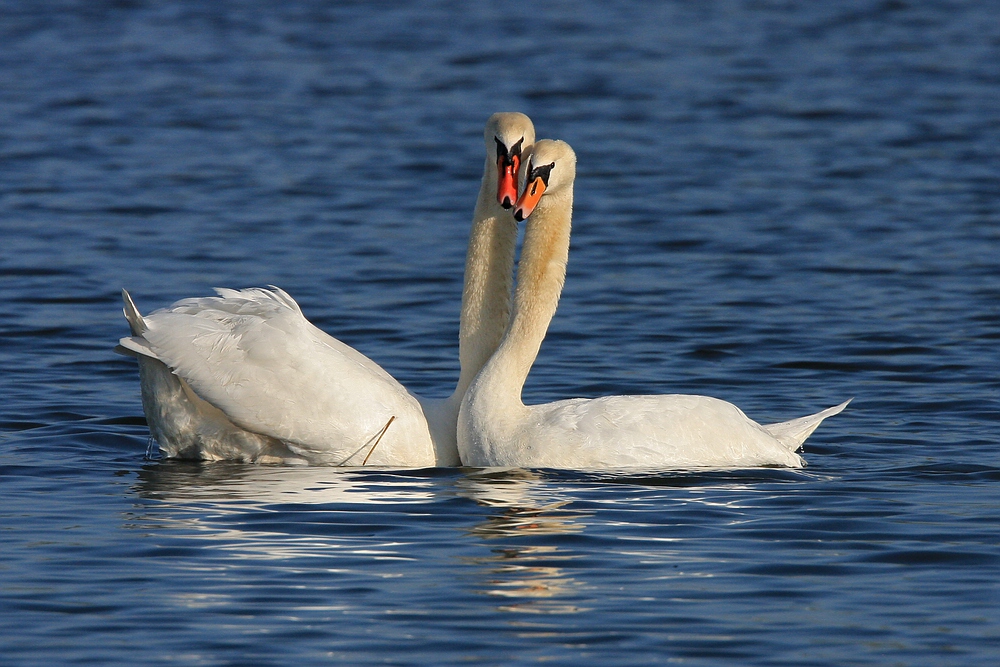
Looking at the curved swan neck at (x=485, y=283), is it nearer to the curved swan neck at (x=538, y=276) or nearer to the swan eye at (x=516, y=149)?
the curved swan neck at (x=538, y=276)

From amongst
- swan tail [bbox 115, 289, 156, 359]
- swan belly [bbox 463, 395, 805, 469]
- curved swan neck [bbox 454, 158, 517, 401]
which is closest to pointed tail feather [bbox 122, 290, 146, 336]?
swan tail [bbox 115, 289, 156, 359]

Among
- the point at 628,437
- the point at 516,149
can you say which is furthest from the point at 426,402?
the point at 516,149

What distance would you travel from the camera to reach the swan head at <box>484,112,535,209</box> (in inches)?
339

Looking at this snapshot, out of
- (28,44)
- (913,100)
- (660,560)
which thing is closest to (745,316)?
(660,560)

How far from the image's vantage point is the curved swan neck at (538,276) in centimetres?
904

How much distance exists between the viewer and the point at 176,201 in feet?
56.9

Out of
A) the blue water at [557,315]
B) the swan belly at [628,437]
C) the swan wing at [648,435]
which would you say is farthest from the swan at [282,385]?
the swan wing at [648,435]

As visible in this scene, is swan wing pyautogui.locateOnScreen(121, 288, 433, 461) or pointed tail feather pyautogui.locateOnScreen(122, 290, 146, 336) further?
pointed tail feather pyautogui.locateOnScreen(122, 290, 146, 336)

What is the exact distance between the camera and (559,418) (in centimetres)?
866

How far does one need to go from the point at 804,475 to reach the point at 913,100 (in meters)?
14.6

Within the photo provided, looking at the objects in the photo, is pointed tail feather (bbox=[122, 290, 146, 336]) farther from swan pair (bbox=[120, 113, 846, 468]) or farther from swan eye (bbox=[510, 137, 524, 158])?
swan eye (bbox=[510, 137, 524, 158])

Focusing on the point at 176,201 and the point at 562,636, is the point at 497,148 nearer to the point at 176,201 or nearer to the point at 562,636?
the point at 562,636

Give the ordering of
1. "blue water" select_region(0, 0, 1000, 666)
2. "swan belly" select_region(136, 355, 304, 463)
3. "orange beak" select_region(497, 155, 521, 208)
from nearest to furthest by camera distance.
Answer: "blue water" select_region(0, 0, 1000, 666) → "orange beak" select_region(497, 155, 521, 208) → "swan belly" select_region(136, 355, 304, 463)

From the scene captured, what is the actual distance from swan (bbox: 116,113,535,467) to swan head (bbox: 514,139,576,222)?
0.08 meters
